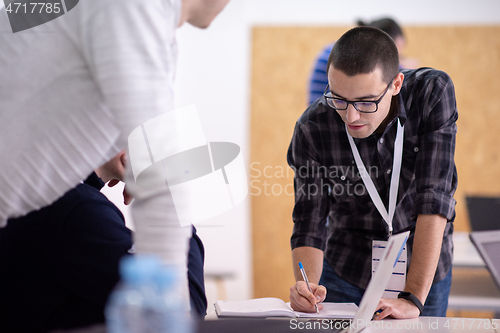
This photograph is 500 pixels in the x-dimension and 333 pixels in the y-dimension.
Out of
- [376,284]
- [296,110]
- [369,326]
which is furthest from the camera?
[296,110]

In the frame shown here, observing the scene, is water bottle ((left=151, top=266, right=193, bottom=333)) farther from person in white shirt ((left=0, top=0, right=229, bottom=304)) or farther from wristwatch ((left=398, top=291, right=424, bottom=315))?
wristwatch ((left=398, top=291, right=424, bottom=315))

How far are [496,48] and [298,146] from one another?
2.83m

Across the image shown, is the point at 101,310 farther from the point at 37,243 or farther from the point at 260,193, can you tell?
the point at 260,193

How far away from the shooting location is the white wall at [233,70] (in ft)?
12.2

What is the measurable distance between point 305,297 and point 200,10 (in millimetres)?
753

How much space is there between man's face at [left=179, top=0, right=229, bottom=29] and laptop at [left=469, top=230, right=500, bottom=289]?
1.25 metres

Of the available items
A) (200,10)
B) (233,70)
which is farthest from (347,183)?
(233,70)

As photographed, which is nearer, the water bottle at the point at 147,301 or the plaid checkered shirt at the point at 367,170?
the water bottle at the point at 147,301

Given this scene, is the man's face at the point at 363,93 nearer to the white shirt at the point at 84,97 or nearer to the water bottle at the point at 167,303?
the white shirt at the point at 84,97

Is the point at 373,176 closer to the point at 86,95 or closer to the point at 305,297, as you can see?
the point at 305,297

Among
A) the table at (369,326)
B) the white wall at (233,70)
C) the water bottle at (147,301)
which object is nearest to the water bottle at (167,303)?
the water bottle at (147,301)

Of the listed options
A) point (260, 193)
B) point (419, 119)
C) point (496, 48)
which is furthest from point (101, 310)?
point (496, 48)

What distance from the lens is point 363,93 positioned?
1258 millimetres

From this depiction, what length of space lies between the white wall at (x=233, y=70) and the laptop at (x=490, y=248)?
2335mm
